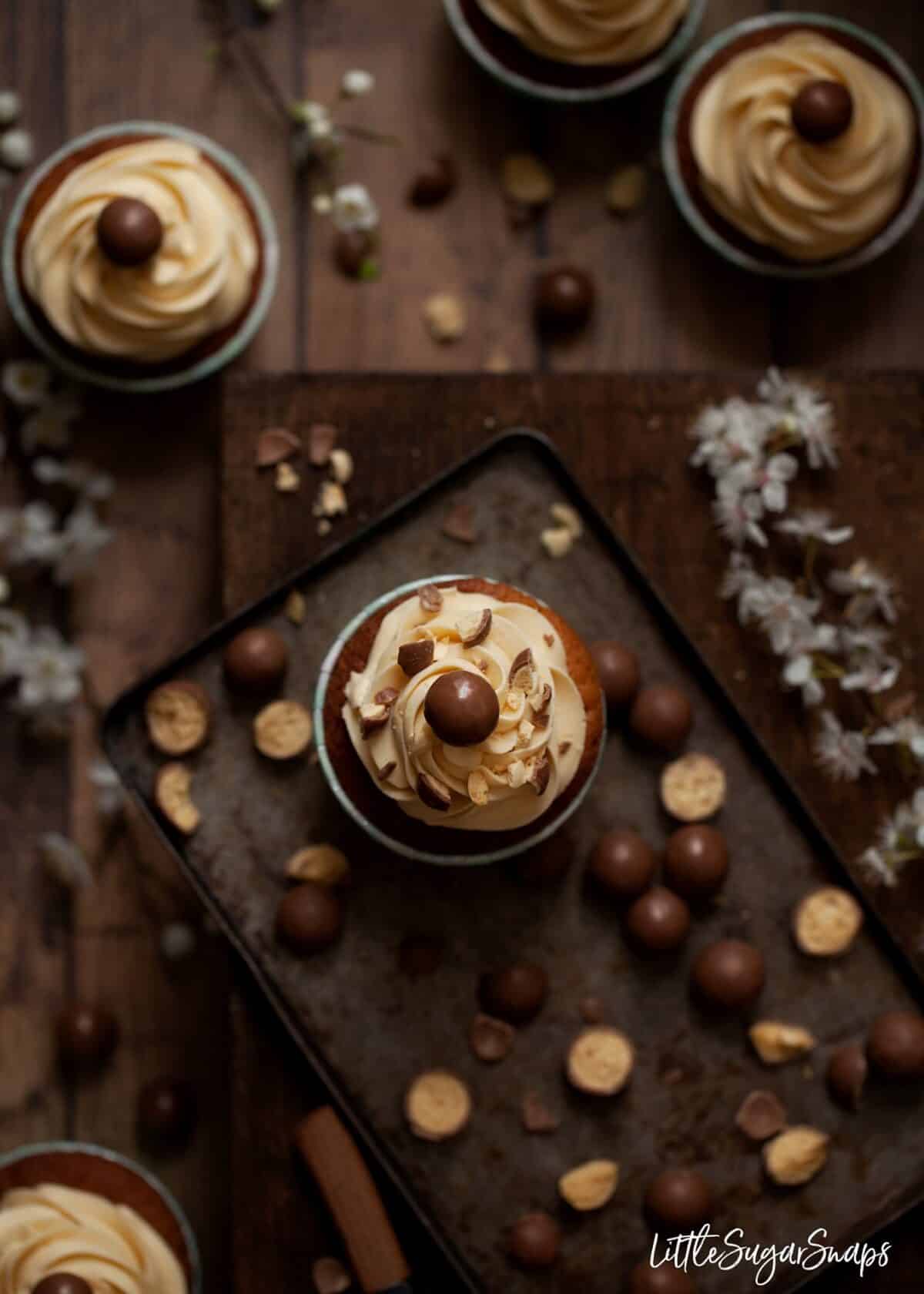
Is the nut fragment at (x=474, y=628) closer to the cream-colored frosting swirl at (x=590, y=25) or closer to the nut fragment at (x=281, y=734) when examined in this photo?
the nut fragment at (x=281, y=734)

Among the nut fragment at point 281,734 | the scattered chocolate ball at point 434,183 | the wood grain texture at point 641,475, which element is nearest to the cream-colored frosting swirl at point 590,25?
the scattered chocolate ball at point 434,183

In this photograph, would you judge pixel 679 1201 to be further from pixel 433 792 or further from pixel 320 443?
pixel 320 443

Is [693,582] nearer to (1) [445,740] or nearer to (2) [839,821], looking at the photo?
(2) [839,821]

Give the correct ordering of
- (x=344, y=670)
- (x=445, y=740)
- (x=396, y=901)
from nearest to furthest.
Result: (x=445, y=740), (x=344, y=670), (x=396, y=901)

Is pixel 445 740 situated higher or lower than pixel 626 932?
higher

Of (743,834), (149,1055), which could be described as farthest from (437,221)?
(149,1055)
